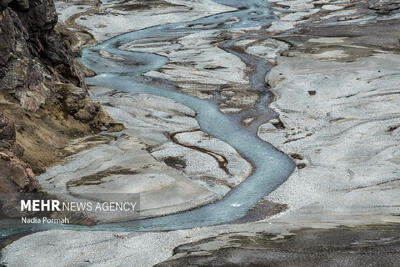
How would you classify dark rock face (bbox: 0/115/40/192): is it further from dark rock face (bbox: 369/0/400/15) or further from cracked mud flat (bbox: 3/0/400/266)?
dark rock face (bbox: 369/0/400/15)

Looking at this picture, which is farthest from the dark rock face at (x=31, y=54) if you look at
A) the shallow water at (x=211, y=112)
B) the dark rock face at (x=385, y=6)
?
the dark rock face at (x=385, y=6)

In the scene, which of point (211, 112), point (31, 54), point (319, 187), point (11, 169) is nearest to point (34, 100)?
point (31, 54)

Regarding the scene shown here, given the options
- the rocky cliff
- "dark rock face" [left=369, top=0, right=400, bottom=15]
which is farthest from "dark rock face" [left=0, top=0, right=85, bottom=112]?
"dark rock face" [left=369, top=0, right=400, bottom=15]

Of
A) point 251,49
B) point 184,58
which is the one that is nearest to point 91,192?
point 184,58

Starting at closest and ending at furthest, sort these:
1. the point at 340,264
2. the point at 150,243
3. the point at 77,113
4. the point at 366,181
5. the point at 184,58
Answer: the point at 340,264
the point at 150,243
the point at 366,181
the point at 77,113
the point at 184,58

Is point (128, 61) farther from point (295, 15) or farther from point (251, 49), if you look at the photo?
point (295, 15)

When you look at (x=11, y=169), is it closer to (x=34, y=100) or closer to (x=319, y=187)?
(x=34, y=100)
